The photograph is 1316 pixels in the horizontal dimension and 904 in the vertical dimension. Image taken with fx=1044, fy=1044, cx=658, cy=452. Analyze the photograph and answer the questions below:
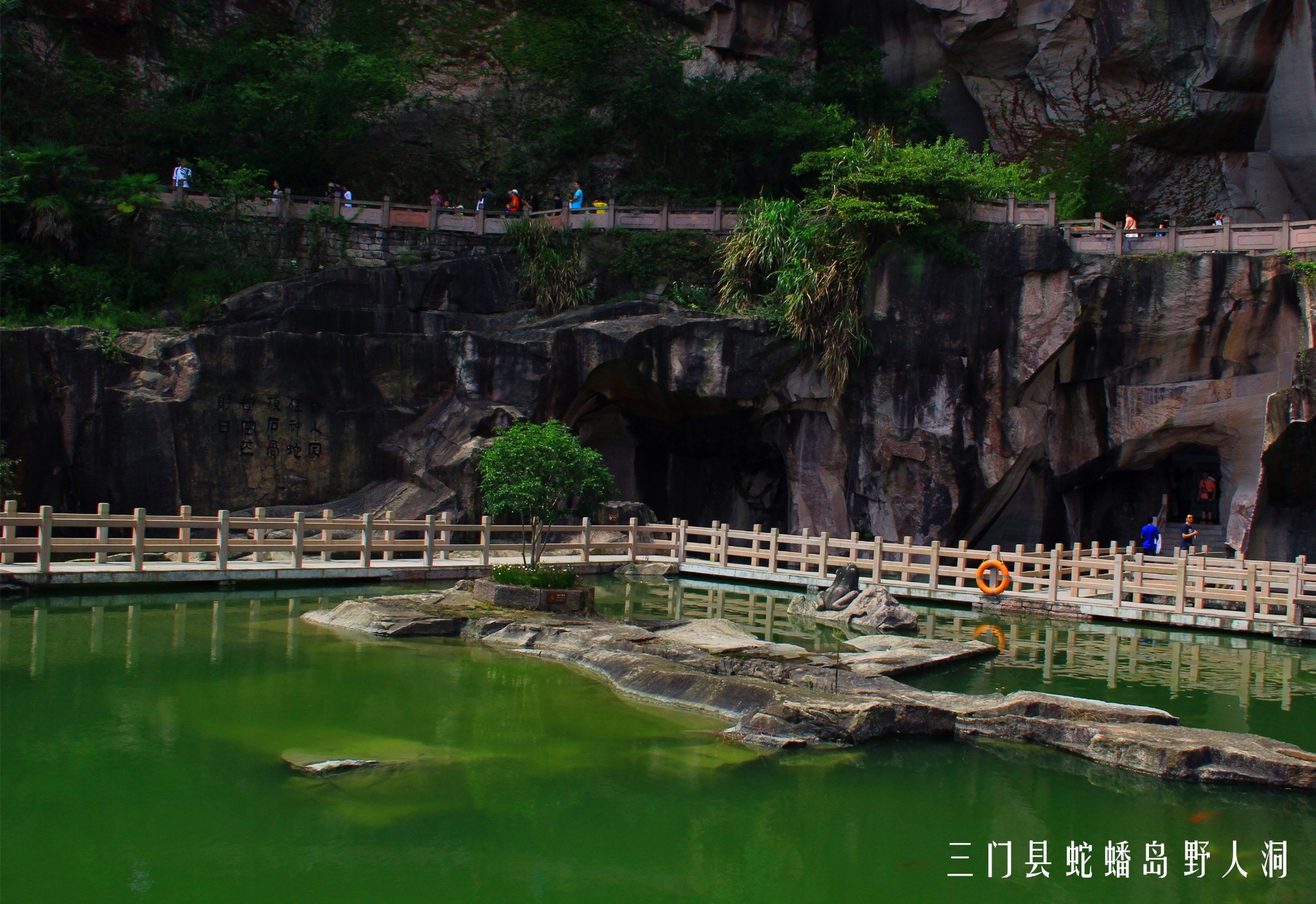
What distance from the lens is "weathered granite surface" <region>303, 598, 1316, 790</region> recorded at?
8.39m

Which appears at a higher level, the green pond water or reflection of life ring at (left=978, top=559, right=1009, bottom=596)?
reflection of life ring at (left=978, top=559, right=1009, bottom=596)

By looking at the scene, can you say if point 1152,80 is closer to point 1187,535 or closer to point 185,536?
point 1187,535

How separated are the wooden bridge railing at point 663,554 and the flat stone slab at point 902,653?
14.7ft

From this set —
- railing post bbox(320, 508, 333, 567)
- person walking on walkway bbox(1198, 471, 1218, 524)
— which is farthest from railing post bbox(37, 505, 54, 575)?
person walking on walkway bbox(1198, 471, 1218, 524)

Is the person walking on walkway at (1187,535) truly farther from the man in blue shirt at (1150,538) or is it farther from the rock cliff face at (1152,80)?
the rock cliff face at (1152,80)

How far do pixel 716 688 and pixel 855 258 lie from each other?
1553cm

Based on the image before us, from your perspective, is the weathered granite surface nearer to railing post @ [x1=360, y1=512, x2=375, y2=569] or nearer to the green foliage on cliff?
railing post @ [x1=360, y1=512, x2=375, y2=569]

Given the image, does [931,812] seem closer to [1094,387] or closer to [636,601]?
[636,601]

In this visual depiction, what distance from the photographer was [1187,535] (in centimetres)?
2203

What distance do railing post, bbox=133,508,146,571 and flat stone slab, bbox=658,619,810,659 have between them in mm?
8272

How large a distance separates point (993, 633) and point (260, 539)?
11689 millimetres

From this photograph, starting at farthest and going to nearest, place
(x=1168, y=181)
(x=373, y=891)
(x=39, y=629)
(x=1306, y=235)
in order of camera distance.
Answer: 1. (x=1168, y=181)
2. (x=1306, y=235)
3. (x=39, y=629)
4. (x=373, y=891)

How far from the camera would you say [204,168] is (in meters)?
25.3

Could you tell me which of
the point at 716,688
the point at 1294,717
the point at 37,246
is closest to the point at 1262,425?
the point at 1294,717
